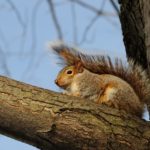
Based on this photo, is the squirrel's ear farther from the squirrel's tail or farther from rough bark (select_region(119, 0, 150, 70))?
rough bark (select_region(119, 0, 150, 70))

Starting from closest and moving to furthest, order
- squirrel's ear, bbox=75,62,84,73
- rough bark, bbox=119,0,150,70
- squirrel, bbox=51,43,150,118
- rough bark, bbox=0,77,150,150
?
rough bark, bbox=0,77,150,150 → squirrel, bbox=51,43,150,118 → squirrel's ear, bbox=75,62,84,73 → rough bark, bbox=119,0,150,70

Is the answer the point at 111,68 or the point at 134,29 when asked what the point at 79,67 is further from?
the point at 134,29

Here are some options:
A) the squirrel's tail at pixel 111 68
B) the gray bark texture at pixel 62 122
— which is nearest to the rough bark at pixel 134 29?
the squirrel's tail at pixel 111 68

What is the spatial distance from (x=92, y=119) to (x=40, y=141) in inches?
7.6

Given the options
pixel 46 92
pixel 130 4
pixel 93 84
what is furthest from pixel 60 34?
pixel 46 92

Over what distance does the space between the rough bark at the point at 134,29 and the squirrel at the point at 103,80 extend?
8.4 inches

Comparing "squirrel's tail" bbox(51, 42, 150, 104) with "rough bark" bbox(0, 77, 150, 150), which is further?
"squirrel's tail" bbox(51, 42, 150, 104)

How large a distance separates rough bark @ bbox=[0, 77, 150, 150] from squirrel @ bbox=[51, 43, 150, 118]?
5.5 inches

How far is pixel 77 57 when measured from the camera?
212cm

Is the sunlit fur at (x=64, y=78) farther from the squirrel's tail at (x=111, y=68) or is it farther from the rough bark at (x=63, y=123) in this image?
the rough bark at (x=63, y=123)

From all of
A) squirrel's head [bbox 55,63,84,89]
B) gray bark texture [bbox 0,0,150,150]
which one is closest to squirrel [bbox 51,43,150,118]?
squirrel's head [bbox 55,63,84,89]

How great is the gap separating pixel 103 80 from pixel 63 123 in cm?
37

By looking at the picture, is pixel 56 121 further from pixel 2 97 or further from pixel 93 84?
pixel 93 84

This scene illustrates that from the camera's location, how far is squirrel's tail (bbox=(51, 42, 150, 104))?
6.53 ft
